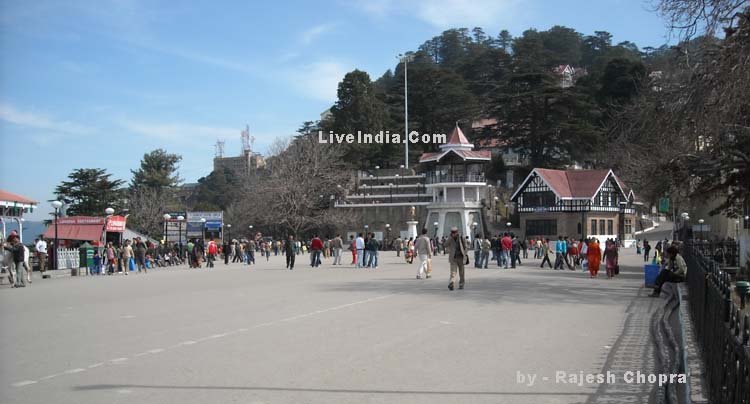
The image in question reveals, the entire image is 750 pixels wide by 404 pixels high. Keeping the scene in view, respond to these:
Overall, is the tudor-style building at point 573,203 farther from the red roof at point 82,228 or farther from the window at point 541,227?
the red roof at point 82,228

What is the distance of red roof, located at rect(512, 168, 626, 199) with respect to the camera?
64.9 meters

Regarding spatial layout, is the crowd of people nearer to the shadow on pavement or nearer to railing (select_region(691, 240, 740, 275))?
railing (select_region(691, 240, 740, 275))

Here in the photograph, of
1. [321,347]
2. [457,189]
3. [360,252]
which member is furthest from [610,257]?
[457,189]

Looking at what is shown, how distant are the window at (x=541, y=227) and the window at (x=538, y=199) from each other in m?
1.68

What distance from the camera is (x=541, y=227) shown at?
67.3m

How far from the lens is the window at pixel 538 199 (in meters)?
66.3

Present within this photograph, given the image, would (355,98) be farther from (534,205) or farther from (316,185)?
(534,205)

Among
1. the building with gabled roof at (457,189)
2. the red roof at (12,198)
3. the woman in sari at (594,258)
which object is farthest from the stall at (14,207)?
the building with gabled roof at (457,189)

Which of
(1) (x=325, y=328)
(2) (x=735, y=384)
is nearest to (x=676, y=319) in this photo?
(1) (x=325, y=328)

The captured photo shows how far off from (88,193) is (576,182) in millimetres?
47690

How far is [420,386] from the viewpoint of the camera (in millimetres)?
6637

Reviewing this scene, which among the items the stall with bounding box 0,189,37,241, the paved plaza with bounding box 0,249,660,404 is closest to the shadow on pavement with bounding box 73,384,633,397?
the paved plaza with bounding box 0,249,660,404

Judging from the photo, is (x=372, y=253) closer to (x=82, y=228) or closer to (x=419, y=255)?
(x=419, y=255)

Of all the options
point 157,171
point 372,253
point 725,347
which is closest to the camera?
point 725,347
